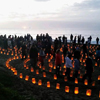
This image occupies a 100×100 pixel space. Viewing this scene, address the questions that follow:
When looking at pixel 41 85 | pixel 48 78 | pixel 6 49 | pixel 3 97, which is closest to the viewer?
pixel 3 97

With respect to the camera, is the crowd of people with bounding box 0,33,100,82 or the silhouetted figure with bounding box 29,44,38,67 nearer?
the crowd of people with bounding box 0,33,100,82

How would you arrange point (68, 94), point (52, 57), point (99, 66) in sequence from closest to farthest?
point (68, 94) < point (99, 66) < point (52, 57)

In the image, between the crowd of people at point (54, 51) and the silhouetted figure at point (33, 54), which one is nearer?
the crowd of people at point (54, 51)

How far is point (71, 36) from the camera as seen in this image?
32.6 meters

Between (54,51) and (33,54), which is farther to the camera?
(54,51)

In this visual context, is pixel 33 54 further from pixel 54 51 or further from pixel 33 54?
pixel 54 51

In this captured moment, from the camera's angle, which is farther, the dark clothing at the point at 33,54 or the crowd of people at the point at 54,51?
the dark clothing at the point at 33,54

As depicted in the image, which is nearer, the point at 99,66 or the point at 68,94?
the point at 68,94

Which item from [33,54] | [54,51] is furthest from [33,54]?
[54,51]

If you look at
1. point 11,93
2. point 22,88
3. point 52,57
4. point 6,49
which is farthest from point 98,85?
point 6,49

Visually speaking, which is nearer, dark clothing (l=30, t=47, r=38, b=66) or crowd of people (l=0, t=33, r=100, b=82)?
crowd of people (l=0, t=33, r=100, b=82)

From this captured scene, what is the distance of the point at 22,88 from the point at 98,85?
15.8 feet

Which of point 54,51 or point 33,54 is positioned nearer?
point 33,54

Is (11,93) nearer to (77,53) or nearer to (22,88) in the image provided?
(22,88)
